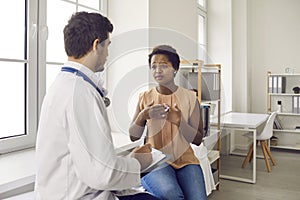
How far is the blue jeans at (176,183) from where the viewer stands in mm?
1503

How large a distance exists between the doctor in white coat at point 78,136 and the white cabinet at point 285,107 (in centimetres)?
459

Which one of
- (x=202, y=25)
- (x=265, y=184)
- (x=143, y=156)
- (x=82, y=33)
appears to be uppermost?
(x=202, y=25)

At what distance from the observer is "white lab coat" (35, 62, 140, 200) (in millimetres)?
913

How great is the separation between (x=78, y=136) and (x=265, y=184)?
10.2 feet

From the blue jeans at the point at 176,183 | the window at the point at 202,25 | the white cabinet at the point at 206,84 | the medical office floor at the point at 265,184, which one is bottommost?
the medical office floor at the point at 265,184

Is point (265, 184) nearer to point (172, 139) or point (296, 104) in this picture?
point (296, 104)

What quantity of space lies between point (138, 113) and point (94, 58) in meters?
0.65

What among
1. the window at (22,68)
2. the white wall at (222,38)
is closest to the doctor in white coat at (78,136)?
the window at (22,68)

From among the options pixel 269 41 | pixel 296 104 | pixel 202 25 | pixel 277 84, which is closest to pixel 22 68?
pixel 202 25

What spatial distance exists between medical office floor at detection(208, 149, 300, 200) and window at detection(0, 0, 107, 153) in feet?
6.69

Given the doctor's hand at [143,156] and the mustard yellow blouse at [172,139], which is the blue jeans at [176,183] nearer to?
the mustard yellow blouse at [172,139]

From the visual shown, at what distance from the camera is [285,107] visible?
520cm

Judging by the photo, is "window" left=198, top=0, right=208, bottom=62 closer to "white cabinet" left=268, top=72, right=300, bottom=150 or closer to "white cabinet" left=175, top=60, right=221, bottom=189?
"white cabinet" left=268, top=72, right=300, bottom=150

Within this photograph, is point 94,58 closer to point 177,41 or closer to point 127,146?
point 127,146
